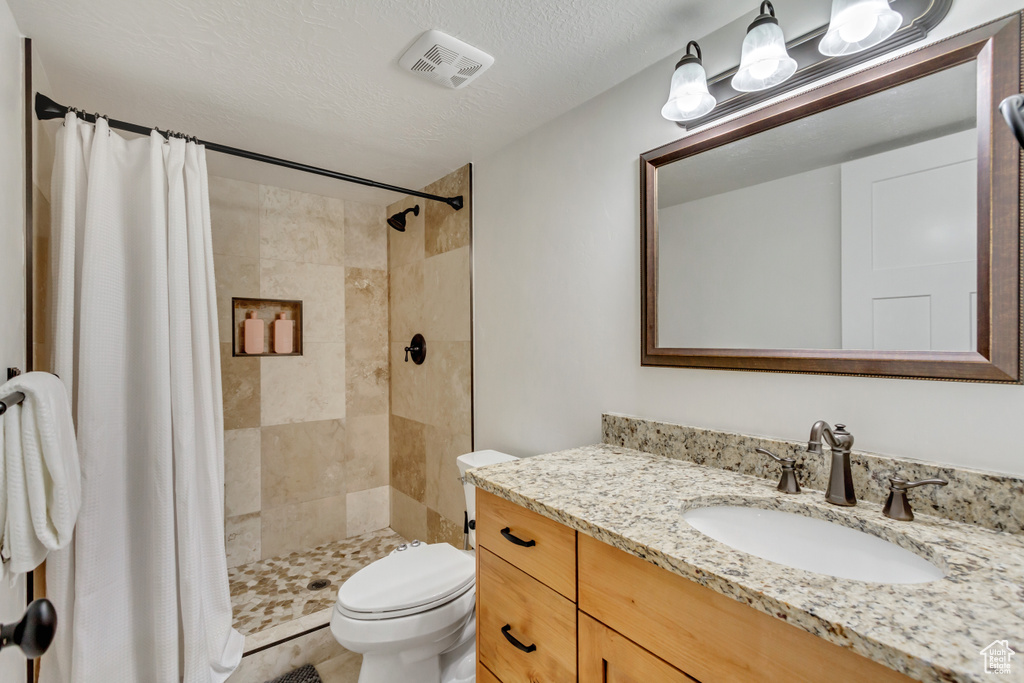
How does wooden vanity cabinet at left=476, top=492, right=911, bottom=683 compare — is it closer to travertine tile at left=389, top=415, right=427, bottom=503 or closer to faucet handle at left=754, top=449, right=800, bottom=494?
faucet handle at left=754, top=449, right=800, bottom=494

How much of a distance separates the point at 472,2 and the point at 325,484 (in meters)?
2.56

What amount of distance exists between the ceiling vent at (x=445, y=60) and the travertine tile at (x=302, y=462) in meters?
2.05

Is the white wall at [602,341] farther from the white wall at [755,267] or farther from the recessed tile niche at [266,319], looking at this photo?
the recessed tile niche at [266,319]

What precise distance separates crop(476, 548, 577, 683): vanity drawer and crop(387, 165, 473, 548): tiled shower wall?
111 cm

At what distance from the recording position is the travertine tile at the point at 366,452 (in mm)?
2842

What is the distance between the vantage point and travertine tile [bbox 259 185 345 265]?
2.56m

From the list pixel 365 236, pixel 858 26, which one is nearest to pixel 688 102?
pixel 858 26

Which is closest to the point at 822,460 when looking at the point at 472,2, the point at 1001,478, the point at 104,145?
the point at 1001,478

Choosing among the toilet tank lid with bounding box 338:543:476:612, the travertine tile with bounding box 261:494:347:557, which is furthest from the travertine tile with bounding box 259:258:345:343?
the toilet tank lid with bounding box 338:543:476:612

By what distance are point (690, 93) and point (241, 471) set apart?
8.89ft

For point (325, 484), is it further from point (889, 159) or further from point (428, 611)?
point (889, 159)

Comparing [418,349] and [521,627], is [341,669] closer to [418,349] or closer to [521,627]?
[521,627]

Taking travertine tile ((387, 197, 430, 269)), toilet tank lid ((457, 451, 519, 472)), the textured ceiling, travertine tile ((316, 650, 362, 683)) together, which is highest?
the textured ceiling

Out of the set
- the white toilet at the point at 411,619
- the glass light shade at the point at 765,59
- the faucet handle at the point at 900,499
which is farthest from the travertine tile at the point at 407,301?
the faucet handle at the point at 900,499
